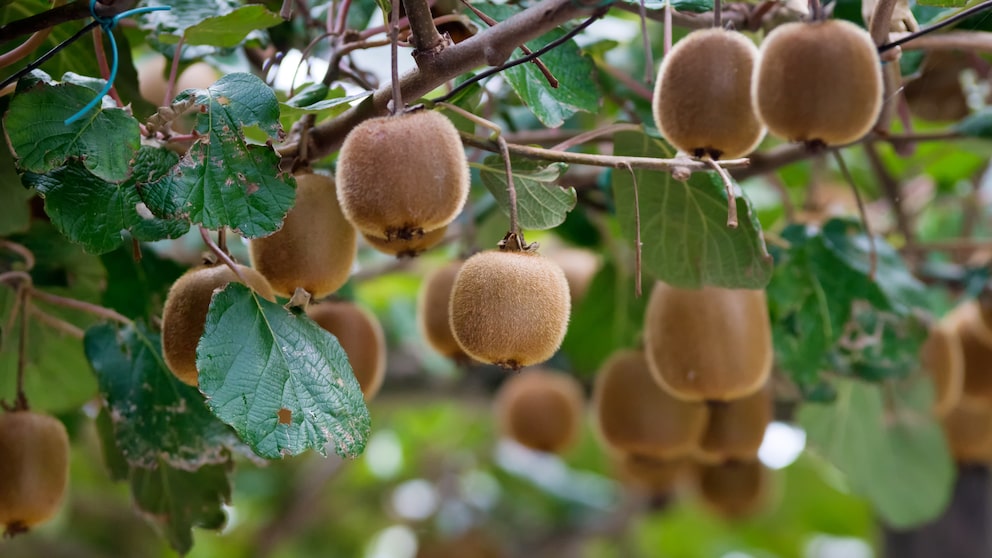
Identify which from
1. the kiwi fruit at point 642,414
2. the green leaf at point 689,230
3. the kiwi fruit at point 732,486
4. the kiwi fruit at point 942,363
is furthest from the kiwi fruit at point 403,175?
the kiwi fruit at point 732,486

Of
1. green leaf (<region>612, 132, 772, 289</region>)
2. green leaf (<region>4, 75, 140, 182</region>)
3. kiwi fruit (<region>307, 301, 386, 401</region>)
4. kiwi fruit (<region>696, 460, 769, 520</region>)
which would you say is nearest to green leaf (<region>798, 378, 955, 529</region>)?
kiwi fruit (<region>696, 460, 769, 520</region>)

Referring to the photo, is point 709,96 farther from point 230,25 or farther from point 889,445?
point 889,445

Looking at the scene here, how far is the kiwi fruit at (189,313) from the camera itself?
79 centimetres

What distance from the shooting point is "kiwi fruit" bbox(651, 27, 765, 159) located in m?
0.83

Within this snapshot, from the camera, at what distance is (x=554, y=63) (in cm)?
98

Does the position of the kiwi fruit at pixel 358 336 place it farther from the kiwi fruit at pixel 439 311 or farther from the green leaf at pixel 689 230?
the green leaf at pixel 689 230

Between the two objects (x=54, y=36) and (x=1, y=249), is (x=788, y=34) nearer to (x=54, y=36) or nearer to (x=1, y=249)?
(x=54, y=36)

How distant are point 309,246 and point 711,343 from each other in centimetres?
46

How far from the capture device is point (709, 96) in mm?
827

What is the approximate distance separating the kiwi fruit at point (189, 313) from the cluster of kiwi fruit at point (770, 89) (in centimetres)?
36

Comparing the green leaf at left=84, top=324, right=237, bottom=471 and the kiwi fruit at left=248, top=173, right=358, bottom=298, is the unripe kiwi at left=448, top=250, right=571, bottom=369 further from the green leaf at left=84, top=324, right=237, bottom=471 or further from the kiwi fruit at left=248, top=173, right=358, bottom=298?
the green leaf at left=84, top=324, right=237, bottom=471

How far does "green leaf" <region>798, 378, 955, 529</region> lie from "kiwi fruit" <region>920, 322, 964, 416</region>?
2cm

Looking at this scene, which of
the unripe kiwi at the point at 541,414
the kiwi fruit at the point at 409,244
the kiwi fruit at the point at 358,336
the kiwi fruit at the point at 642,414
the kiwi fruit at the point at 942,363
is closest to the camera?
the kiwi fruit at the point at 409,244

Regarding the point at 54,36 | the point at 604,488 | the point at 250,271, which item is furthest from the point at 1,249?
the point at 604,488
